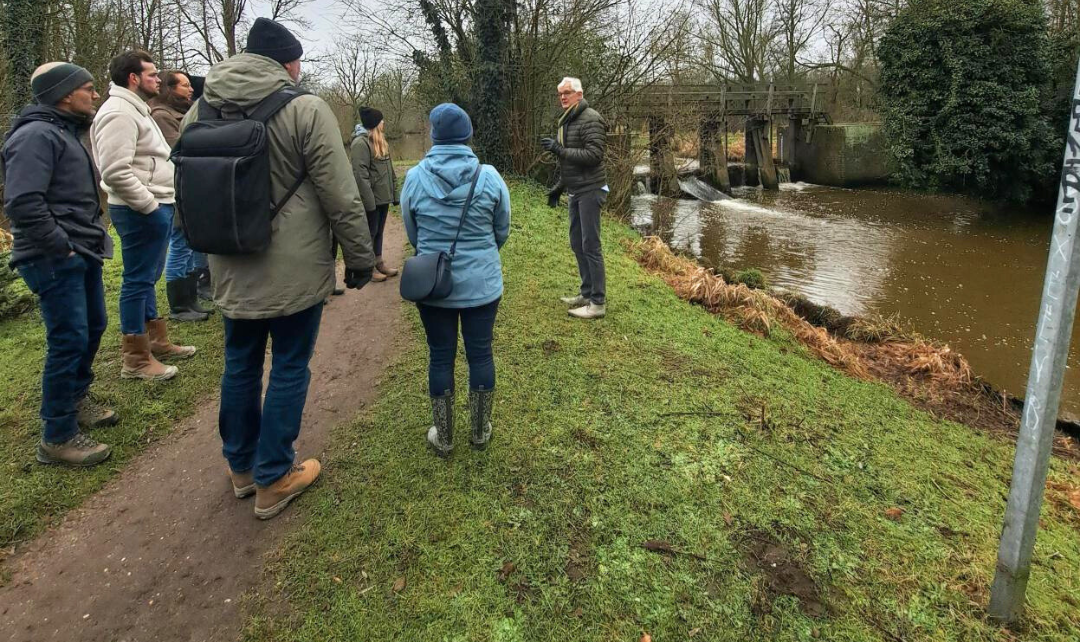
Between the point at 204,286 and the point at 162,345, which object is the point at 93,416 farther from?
the point at 204,286

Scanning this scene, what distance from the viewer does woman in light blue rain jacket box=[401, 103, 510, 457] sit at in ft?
10.1

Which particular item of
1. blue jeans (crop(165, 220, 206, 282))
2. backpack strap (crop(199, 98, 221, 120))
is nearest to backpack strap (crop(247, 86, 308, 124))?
backpack strap (crop(199, 98, 221, 120))

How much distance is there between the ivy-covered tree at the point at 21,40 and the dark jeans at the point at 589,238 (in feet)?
36.7

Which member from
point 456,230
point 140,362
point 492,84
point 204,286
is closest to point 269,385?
point 456,230

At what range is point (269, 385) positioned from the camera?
8.96 feet

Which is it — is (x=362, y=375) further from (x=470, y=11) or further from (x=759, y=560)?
(x=470, y=11)

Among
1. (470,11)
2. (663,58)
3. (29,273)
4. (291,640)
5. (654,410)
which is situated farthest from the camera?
(470,11)

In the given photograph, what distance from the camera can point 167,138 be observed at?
4891 millimetres

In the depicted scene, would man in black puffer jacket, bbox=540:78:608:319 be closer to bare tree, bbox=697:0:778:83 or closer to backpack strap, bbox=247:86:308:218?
backpack strap, bbox=247:86:308:218

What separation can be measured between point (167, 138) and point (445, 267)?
3368 mm

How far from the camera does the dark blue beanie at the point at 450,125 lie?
3049mm

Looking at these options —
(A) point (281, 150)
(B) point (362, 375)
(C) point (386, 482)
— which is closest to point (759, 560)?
(C) point (386, 482)

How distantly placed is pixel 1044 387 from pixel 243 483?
11.4 feet

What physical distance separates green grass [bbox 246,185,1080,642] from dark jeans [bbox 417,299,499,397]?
0.50m
